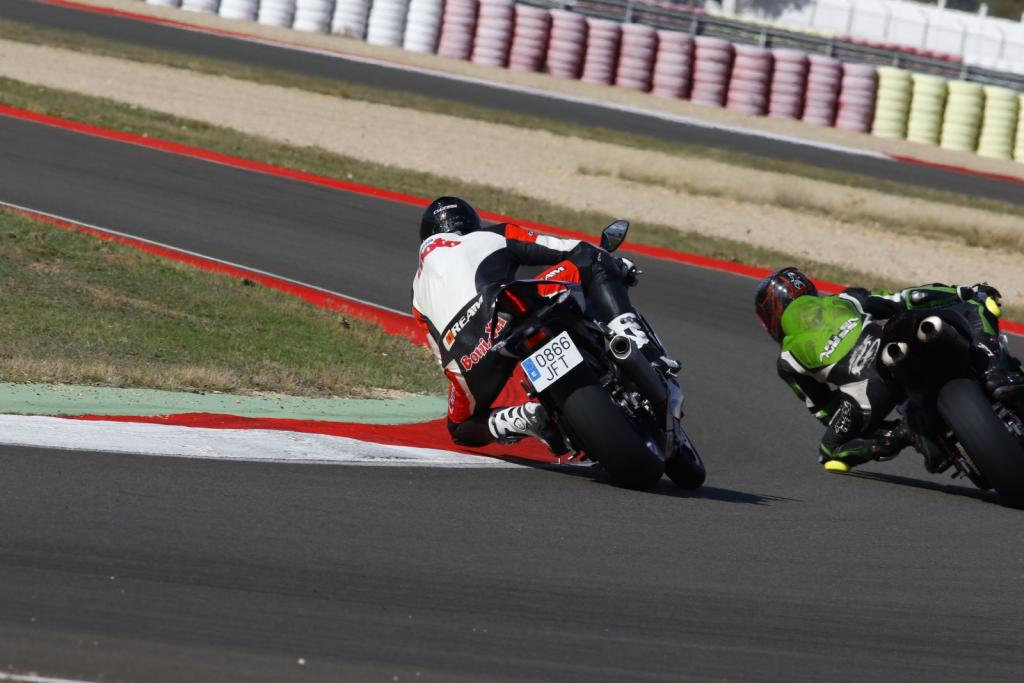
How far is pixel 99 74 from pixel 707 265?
1257 centimetres

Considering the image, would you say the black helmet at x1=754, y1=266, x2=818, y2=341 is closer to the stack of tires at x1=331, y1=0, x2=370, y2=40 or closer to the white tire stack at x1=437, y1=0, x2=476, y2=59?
the white tire stack at x1=437, y1=0, x2=476, y2=59

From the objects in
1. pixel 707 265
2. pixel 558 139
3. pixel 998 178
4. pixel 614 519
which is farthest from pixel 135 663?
pixel 998 178

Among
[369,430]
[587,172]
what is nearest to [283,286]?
[369,430]

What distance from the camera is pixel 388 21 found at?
3256 cm

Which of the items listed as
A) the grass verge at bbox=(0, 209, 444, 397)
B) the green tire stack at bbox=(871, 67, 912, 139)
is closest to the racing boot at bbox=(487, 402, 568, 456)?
the grass verge at bbox=(0, 209, 444, 397)

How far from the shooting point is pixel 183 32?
30.2 meters

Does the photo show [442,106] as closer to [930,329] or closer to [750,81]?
[750,81]

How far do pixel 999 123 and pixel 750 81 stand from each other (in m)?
4.81

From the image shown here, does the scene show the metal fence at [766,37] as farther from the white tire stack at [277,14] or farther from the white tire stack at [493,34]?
the white tire stack at [277,14]

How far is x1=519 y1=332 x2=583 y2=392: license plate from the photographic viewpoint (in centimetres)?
621

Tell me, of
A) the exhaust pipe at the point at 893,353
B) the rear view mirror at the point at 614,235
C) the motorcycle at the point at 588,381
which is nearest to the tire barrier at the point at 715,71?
the exhaust pipe at the point at 893,353

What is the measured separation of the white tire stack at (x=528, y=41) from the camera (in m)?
30.6

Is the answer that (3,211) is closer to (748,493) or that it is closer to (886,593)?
(748,493)

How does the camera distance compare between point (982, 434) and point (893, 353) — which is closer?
point (982, 434)
